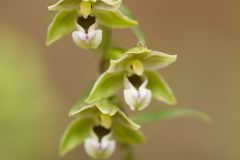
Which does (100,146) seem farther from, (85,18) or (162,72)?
(162,72)

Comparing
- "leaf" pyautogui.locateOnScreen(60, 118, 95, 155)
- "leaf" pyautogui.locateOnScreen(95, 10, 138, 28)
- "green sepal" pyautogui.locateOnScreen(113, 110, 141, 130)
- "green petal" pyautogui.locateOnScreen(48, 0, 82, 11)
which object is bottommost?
"leaf" pyautogui.locateOnScreen(60, 118, 95, 155)

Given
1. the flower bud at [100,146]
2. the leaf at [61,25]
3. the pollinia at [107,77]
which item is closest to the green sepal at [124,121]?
the pollinia at [107,77]

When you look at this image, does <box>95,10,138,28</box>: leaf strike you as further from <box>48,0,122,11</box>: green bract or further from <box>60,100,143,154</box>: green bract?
<box>60,100,143,154</box>: green bract

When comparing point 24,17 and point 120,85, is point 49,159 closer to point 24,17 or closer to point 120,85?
point 120,85

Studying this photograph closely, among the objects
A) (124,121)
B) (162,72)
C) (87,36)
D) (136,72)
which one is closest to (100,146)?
(124,121)

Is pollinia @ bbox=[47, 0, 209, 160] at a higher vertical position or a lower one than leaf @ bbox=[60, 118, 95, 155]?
higher

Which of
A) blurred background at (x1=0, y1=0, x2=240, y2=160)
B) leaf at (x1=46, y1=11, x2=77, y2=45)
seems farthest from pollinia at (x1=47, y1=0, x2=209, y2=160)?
blurred background at (x1=0, y1=0, x2=240, y2=160)

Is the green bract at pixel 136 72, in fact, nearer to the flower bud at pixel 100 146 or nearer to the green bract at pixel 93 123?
the green bract at pixel 93 123
